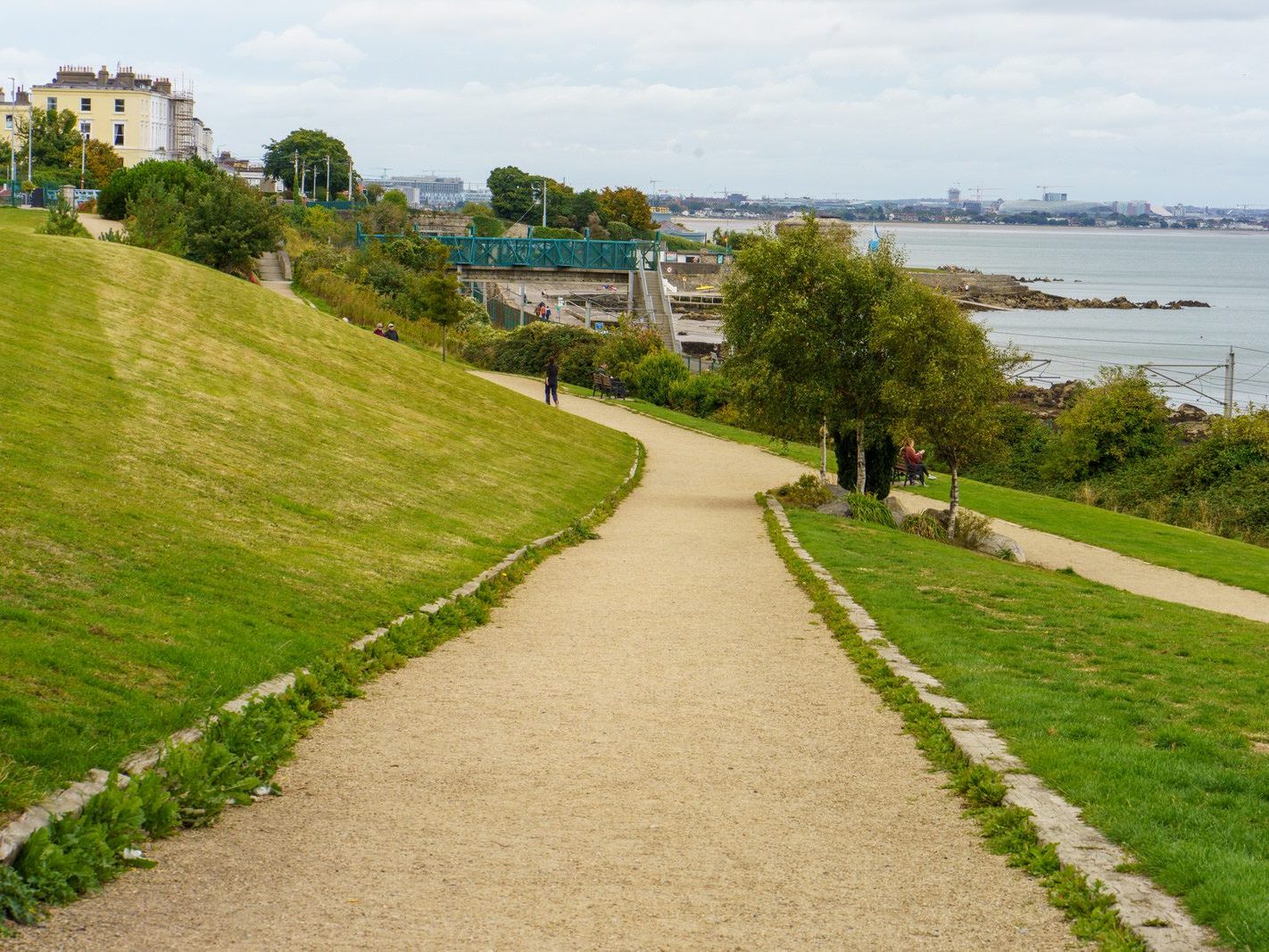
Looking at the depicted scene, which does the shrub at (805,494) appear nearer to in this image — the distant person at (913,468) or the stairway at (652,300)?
the distant person at (913,468)

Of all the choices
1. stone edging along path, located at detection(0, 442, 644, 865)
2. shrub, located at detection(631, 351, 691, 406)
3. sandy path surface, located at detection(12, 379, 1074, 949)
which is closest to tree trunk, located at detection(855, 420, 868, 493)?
sandy path surface, located at detection(12, 379, 1074, 949)

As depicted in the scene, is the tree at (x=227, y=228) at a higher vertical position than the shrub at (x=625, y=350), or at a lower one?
higher

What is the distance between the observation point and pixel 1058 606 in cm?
1420

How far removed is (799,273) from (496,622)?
14.0 metres

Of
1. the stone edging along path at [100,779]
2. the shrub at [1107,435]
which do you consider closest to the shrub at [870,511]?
the stone edging along path at [100,779]

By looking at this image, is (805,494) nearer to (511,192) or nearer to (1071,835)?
(1071,835)

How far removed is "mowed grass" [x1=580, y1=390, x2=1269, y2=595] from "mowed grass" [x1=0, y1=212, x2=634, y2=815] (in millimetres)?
7917

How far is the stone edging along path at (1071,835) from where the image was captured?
17.0ft

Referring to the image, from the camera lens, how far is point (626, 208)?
500ft

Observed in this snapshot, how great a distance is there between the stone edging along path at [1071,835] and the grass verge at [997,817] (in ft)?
0.17

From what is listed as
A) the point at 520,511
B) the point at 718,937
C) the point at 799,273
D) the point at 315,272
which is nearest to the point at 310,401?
the point at 520,511

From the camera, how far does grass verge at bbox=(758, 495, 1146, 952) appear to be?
530cm

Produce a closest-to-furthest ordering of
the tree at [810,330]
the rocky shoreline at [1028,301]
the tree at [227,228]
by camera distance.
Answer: the tree at [810,330], the tree at [227,228], the rocky shoreline at [1028,301]

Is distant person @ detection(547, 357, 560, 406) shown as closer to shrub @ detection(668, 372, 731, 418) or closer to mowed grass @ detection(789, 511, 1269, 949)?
shrub @ detection(668, 372, 731, 418)
